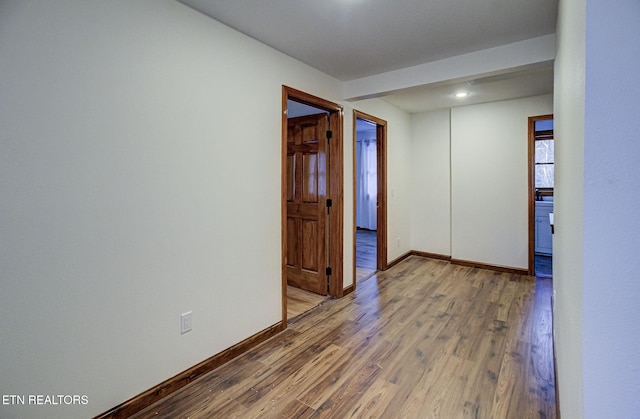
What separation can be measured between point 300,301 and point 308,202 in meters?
1.13

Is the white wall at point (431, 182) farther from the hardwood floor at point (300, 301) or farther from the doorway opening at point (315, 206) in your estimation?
the hardwood floor at point (300, 301)

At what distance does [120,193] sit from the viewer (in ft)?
5.60

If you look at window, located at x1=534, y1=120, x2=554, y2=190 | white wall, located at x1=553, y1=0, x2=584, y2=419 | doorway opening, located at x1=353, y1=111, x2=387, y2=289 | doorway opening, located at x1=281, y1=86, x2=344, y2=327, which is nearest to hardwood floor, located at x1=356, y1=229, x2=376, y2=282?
doorway opening, located at x1=353, y1=111, x2=387, y2=289

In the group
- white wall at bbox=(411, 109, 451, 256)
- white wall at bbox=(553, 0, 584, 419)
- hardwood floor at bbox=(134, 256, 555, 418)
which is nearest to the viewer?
white wall at bbox=(553, 0, 584, 419)

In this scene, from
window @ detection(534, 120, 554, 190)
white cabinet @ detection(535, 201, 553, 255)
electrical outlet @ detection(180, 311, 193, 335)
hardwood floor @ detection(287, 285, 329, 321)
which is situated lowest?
hardwood floor @ detection(287, 285, 329, 321)

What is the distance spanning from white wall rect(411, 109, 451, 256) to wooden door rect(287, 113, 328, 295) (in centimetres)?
242

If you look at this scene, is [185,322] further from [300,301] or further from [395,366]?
[300,301]

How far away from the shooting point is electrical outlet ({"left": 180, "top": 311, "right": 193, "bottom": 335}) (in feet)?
6.63

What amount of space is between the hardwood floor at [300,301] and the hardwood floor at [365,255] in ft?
2.67

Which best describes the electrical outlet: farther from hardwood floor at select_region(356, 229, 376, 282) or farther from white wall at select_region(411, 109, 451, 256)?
white wall at select_region(411, 109, 451, 256)

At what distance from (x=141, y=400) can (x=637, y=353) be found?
219 centimetres

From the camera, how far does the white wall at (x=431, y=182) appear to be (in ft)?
16.5

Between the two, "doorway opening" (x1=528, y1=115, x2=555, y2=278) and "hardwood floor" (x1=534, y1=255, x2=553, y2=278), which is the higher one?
"doorway opening" (x1=528, y1=115, x2=555, y2=278)

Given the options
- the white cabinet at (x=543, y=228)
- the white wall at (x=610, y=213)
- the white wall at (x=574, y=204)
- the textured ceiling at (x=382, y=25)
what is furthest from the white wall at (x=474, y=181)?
the white wall at (x=610, y=213)
